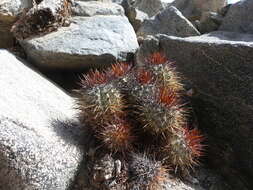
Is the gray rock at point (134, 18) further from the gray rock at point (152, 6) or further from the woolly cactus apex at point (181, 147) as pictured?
the woolly cactus apex at point (181, 147)

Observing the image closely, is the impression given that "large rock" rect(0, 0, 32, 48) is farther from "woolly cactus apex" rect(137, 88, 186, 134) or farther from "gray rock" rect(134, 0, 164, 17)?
"gray rock" rect(134, 0, 164, 17)

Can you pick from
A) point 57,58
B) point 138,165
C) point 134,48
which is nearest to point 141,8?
point 134,48

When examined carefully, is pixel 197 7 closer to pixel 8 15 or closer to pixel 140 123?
pixel 8 15

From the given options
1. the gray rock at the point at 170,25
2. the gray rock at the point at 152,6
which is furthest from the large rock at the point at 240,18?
the gray rock at the point at 152,6

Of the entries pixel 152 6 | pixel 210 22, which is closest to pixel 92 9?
pixel 210 22

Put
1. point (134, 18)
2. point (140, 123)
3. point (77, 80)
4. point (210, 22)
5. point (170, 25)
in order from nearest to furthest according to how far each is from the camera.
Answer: point (140, 123)
point (77, 80)
point (170, 25)
point (210, 22)
point (134, 18)

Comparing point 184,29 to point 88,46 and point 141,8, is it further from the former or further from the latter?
point 141,8
